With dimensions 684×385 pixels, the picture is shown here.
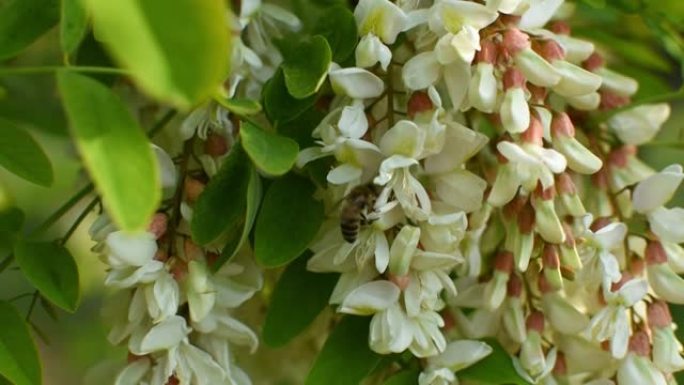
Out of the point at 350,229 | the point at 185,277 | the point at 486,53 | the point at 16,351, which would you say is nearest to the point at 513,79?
the point at 486,53

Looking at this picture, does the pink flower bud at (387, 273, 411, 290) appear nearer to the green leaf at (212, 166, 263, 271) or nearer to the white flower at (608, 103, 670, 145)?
the green leaf at (212, 166, 263, 271)

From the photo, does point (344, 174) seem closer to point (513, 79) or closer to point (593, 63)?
point (513, 79)

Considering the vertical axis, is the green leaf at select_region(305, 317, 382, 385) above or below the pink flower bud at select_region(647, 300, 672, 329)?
above

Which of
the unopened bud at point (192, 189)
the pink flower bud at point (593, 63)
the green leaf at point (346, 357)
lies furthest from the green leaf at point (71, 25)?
the pink flower bud at point (593, 63)

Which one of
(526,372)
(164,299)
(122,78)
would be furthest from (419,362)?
(122,78)

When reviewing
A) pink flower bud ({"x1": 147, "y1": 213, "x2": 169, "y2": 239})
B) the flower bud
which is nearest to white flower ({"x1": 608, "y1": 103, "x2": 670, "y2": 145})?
the flower bud

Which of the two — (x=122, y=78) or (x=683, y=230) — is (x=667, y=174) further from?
(x=122, y=78)
